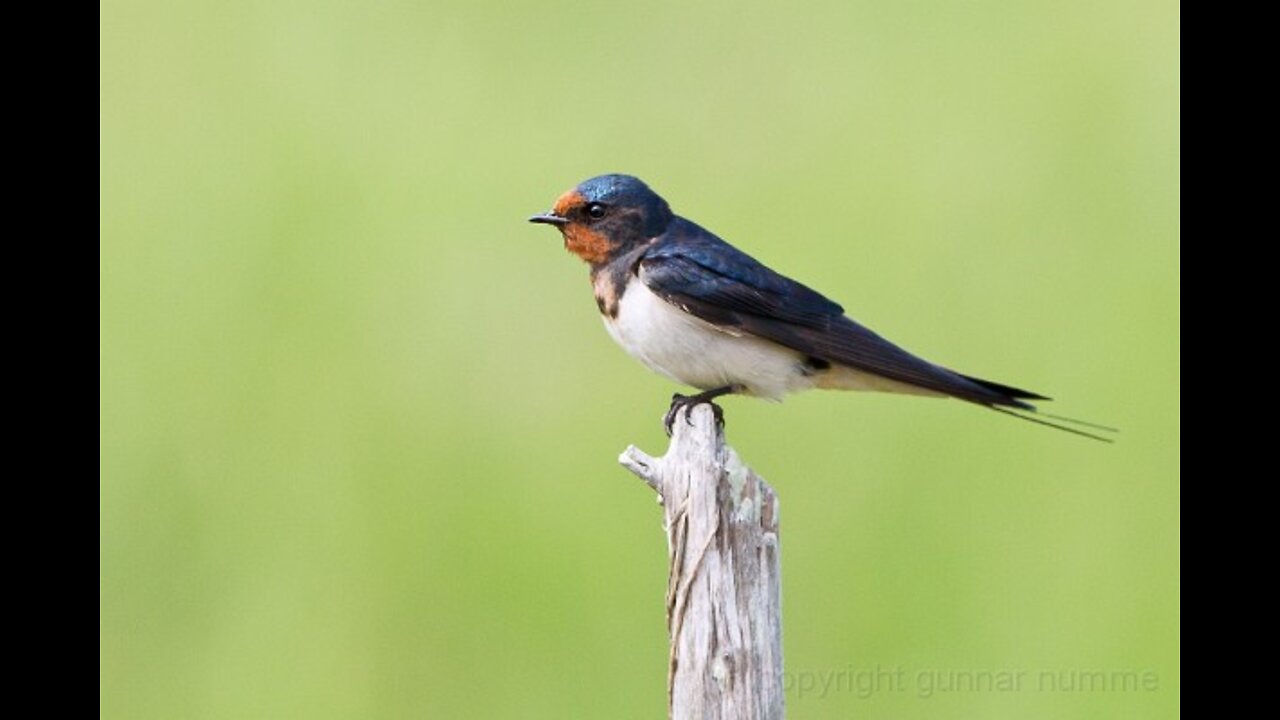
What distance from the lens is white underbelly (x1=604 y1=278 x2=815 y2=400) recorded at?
396cm

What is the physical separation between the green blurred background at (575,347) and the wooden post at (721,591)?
Result: 166 cm

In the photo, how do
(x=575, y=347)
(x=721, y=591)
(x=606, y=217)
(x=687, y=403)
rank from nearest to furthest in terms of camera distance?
(x=721, y=591)
(x=687, y=403)
(x=606, y=217)
(x=575, y=347)

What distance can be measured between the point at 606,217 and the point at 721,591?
134cm

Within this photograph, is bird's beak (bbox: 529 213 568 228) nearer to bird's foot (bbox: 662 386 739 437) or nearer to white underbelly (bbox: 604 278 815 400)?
white underbelly (bbox: 604 278 815 400)

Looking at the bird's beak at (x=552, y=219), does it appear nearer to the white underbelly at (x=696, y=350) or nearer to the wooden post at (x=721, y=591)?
the white underbelly at (x=696, y=350)

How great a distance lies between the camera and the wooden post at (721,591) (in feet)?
9.71

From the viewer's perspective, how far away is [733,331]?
3.96 m

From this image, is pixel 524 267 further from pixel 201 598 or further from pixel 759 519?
pixel 759 519

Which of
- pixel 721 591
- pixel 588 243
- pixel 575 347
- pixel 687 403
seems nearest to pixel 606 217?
pixel 588 243

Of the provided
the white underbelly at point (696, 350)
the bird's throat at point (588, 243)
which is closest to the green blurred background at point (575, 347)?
the white underbelly at point (696, 350)

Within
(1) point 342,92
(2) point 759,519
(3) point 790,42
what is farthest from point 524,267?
(2) point 759,519

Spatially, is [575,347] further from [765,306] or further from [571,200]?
[765,306]

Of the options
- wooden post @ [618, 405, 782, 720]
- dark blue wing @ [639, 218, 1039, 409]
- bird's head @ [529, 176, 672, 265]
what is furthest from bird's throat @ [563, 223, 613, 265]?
wooden post @ [618, 405, 782, 720]

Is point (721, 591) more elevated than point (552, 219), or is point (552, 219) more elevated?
point (552, 219)
